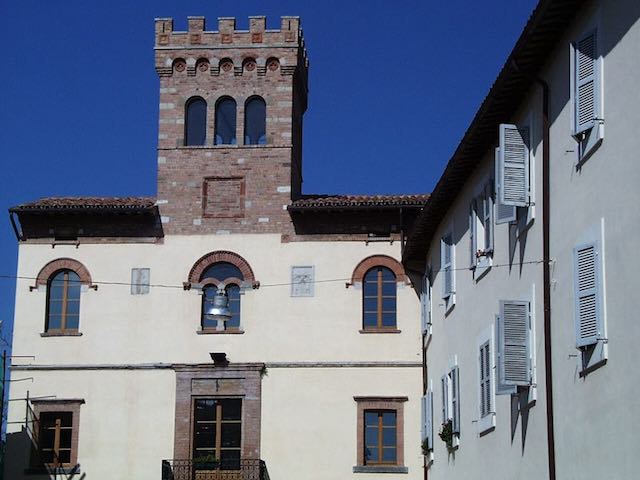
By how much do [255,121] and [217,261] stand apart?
12.5 feet

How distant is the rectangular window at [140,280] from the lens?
1190 inches

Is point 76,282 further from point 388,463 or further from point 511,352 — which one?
point 511,352

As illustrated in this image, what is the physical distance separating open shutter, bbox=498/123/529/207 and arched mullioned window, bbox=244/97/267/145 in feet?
48.3

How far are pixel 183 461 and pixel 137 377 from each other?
7.72 feet

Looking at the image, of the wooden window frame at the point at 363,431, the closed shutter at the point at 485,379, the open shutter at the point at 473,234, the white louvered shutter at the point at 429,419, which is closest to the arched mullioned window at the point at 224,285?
the wooden window frame at the point at 363,431

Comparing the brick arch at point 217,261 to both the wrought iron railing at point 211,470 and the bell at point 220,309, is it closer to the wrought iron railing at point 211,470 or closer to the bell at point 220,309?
the bell at point 220,309

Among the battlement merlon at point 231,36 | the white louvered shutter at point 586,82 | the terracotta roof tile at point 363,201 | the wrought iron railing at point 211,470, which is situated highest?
the battlement merlon at point 231,36

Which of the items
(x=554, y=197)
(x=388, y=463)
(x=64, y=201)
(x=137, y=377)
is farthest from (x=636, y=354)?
(x=64, y=201)

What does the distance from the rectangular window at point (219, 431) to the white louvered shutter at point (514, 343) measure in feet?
45.5

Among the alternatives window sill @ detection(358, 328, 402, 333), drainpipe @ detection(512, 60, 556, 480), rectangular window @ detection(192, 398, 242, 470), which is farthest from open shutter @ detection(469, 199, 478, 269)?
rectangular window @ detection(192, 398, 242, 470)

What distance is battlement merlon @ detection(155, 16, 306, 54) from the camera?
31.4 m

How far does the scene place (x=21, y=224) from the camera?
30812mm

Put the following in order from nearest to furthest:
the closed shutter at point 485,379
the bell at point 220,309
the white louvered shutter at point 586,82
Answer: the white louvered shutter at point 586,82
the closed shutter at point 485,379
the bell at point 220,309

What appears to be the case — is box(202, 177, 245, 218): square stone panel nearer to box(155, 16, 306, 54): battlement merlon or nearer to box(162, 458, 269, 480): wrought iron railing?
box(155, 16, 306, 54): battlement merlon
